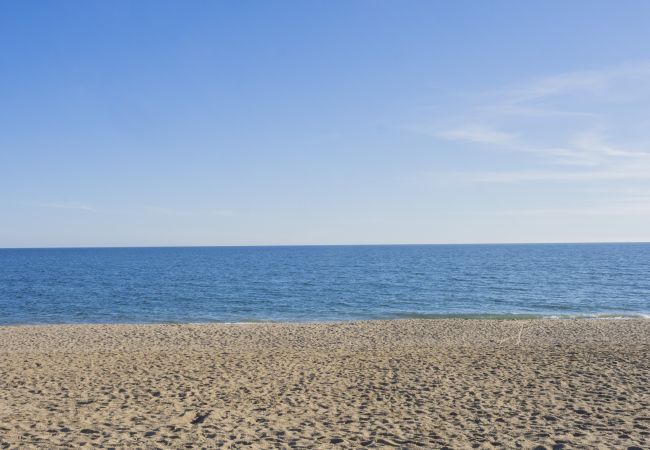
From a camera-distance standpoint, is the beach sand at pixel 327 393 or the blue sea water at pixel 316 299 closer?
the beach sand at pixel 327 393

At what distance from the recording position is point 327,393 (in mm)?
12305

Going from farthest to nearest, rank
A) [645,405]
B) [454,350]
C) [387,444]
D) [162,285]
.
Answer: [162,285] < [454,350] < [645,405] < [387,444]

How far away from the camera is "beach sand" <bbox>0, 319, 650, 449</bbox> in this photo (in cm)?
931

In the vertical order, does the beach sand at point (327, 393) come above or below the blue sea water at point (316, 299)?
above

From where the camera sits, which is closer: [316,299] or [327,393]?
[327,393]

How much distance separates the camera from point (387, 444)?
8875mm

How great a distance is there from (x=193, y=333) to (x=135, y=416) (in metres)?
13.3

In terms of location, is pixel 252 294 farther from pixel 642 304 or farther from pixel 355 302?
pixel 642 304

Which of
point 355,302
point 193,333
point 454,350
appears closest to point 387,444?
point 454,350

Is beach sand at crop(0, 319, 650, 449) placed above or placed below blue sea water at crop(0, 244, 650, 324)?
above

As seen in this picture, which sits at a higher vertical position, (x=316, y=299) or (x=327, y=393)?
(x=327, y=393)

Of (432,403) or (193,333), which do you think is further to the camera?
(193,333)

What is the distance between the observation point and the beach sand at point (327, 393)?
9312 mm

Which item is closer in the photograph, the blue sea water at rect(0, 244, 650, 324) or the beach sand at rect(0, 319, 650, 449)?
the beach sand at rect(0, 319, 650, 449)
